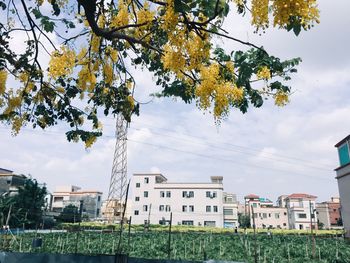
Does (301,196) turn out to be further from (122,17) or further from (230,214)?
(122,17)

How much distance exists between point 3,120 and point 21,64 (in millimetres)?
933

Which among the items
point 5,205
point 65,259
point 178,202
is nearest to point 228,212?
point 178,202

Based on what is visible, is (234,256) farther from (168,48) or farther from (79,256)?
(168,48)

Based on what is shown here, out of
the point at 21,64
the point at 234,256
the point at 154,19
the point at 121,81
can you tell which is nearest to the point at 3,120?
the point at 21,64

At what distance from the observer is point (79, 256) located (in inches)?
225

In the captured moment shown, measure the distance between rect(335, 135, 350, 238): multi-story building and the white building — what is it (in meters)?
23.4

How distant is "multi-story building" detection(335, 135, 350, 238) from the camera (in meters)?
24.1

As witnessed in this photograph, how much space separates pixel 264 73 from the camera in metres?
3.52

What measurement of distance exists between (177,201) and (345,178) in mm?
27719

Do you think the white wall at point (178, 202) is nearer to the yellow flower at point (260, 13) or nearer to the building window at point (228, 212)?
the building window at point (228, 212)

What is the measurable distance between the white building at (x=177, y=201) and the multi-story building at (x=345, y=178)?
23446mm

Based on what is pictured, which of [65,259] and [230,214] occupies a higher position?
[230,214]

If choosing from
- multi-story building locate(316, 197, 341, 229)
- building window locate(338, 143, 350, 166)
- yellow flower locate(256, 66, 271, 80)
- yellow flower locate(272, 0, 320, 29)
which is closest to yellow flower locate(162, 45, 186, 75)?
yellow flower locate(256, 66, 271, 80)

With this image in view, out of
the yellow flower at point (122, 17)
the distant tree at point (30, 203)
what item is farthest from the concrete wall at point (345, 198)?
the distant tree at point (30, 203)
